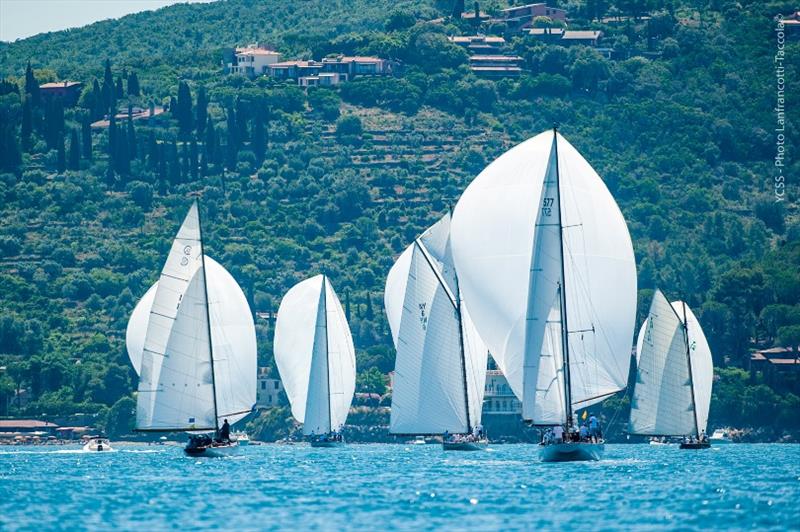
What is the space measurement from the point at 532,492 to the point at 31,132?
148 m

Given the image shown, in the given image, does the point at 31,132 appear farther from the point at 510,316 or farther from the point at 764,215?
the point at 510,316

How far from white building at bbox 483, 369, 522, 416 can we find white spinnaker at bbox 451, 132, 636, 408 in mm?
67303

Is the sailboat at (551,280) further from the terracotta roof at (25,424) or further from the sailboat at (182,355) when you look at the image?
the terracotta roof at (25,424)

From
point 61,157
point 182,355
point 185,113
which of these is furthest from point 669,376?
point 61,157

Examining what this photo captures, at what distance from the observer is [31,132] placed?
198 meters

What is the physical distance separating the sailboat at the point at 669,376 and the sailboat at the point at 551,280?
82.2 ft

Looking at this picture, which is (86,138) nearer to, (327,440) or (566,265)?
(327,440)

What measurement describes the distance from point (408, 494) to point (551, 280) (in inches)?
368

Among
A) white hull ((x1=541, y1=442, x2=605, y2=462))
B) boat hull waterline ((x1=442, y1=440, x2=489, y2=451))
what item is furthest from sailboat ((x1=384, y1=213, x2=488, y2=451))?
white hull ((x1=541, y1=442, x2=605, y2=462))

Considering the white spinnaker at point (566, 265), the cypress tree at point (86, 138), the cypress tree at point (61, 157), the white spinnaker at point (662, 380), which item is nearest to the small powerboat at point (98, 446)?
the white spinnaker at point (662, 380)

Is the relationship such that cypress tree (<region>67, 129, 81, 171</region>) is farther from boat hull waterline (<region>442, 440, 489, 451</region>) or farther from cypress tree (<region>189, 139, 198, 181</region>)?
boat hull waterline (<region>442, 440, 489, 451</region>)

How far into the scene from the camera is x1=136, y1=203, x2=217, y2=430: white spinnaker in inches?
2913

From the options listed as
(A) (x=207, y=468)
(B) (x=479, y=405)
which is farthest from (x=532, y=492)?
(B) (x=479, y=405)

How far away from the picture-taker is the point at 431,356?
262 ft
